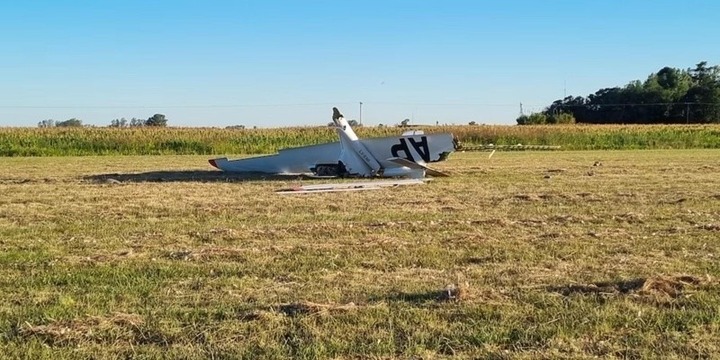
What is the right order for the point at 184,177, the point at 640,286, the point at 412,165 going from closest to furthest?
the point at 640,286, the point at 412,165, the point at 184,177

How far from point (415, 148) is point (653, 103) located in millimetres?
82512

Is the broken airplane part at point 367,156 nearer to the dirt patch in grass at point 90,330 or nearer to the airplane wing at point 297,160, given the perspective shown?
the airplane wing at point 297,160

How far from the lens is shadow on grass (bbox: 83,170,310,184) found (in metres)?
15.5

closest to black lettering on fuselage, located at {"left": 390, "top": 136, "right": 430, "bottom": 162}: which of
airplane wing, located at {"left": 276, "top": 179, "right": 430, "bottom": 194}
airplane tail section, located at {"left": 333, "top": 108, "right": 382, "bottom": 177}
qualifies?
airplane tail section, located at {"left": 333, "top": 108, "right": 382, "bottom": 177}

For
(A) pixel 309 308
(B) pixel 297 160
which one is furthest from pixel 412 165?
(A) pixel 309 308

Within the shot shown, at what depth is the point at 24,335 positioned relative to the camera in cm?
412

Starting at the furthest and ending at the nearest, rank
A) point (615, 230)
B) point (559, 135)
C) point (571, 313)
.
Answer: point (559, 135), point (615, 230), point (571, 313)

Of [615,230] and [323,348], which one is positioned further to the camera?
[615,230]

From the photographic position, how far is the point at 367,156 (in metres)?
16.1

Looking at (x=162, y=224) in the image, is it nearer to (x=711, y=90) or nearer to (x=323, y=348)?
(x=323, y=348)

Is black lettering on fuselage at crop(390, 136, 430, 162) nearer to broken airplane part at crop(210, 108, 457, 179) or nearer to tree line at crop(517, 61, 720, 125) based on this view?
broken airplane part at crop(210, 108, 457, 179)

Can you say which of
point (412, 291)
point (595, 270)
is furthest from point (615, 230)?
point (412, 291)

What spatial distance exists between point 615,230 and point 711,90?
3487 inches

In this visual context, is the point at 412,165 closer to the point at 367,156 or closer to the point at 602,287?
the point at 367,156
